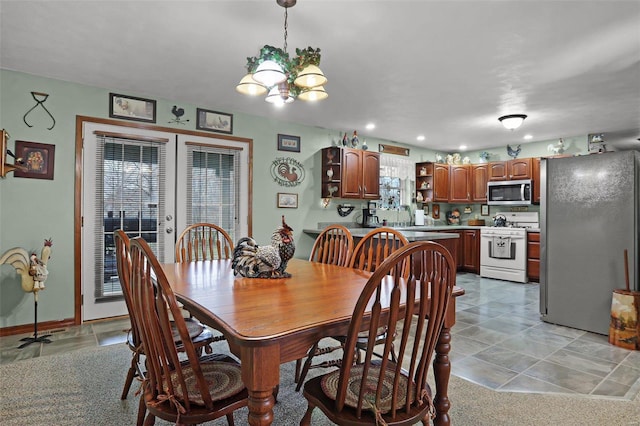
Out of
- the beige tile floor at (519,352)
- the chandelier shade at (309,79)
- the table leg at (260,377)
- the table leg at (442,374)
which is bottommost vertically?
the beige tile floor at (519,352)

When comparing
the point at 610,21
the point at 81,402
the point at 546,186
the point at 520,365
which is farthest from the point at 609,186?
the point at 81,402

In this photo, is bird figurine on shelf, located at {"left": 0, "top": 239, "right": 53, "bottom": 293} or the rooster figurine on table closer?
the rooster figurine on table

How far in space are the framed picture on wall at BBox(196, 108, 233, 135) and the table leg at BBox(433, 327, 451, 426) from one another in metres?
3.74

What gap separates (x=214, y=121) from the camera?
442cm

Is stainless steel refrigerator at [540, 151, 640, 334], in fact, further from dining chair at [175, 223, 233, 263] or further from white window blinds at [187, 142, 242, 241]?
white window blinds at [187, 142, 242, 241]

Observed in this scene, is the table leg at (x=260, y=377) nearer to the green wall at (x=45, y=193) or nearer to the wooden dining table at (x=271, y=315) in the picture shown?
the wooden dining table at (x=271, y=315)

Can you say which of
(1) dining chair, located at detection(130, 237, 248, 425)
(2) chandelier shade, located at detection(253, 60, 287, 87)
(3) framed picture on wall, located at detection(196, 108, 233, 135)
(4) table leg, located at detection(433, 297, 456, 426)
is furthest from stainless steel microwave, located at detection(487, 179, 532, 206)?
(1) dining chair, located at detection(130, 237, 248, 425)

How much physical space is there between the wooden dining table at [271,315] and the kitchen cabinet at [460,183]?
5.43m

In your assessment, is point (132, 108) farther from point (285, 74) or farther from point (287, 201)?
point (285, 74)

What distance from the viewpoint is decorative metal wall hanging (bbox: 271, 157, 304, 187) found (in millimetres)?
4949

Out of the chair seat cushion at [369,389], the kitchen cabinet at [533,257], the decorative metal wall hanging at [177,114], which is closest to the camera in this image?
the chair seat cushion at [369,389]

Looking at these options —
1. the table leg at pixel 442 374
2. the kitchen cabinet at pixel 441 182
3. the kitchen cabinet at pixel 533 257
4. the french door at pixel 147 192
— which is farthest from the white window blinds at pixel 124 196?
the kitchen cabinet at pixel 533 257

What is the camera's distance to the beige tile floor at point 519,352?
2383 mm

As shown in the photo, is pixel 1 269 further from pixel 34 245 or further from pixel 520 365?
pixel 520 365
